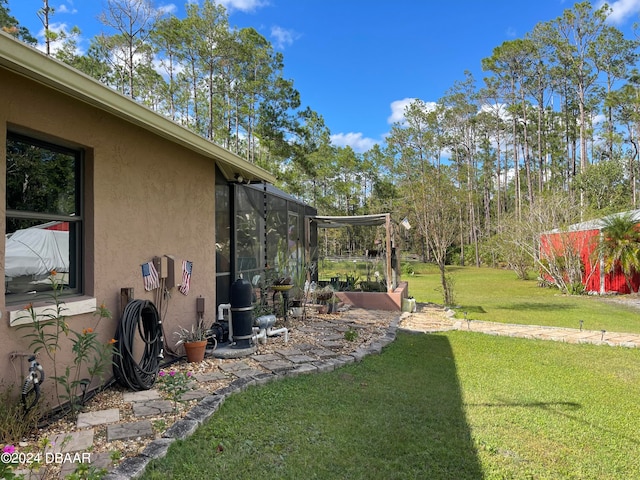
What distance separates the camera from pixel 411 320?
7.96 m

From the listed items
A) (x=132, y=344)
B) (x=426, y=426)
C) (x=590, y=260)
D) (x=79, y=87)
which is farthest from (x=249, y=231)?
(x=590, y=260)

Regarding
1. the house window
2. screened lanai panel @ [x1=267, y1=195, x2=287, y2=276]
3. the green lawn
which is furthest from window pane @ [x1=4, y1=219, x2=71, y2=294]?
the green lawn

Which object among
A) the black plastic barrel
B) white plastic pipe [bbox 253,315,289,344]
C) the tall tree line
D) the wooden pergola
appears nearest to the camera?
the black plastic barrel

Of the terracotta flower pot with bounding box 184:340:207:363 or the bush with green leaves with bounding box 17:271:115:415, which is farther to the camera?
the terracotta flower pot with bounding box 184:340:207:363

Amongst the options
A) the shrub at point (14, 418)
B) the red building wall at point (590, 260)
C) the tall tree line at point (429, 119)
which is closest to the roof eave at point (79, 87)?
the shrub at point (14, 418)

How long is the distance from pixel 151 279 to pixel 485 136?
37.1m

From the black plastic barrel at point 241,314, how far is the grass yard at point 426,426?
112 centimetres

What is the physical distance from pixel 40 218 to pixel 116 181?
30.4 inches

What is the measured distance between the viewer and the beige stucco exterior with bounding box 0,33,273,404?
8.83ft

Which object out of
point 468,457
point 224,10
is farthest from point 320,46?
point 468,457

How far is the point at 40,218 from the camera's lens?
3094 millimetres

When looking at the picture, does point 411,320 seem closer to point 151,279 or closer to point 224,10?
point 151,279

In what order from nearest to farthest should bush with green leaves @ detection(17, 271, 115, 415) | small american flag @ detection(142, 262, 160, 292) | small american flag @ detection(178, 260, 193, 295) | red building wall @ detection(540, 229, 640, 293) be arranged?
bush with green leaves @ detection(17, 271, 115, 415)
small american flag @ detection(142, 262, 160, 292)
small american flag @ detection(178, 260, 193, 295)
red building wall @ detection(540, 229, 640, 293)

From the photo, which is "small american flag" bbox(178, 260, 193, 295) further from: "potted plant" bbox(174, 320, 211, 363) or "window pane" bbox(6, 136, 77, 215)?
"window pane" bbox(6, 136, 77, 215)
